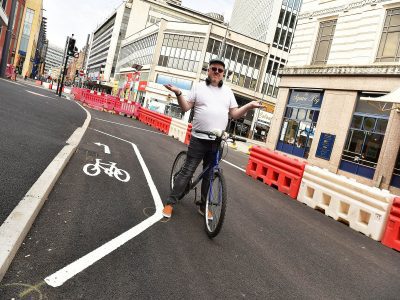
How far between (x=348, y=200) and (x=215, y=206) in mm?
3636

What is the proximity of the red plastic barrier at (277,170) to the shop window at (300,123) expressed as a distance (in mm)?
10662

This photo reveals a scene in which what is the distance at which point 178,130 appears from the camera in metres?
17.7

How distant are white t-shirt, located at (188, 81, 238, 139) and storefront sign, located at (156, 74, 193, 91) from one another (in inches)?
1730

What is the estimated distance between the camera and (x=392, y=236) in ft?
19.7

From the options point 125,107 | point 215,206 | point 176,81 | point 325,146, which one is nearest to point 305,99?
point 325,146

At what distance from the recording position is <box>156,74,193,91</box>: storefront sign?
48.9 metres

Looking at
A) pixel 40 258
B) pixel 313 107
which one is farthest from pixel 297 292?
pixel 313 107

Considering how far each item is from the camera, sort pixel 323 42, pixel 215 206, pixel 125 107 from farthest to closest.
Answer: pixel 125 107 → pixel 323 42 → pixel 215 206

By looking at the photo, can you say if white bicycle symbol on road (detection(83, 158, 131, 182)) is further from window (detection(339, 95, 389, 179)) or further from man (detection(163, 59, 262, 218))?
window (detection(339, 95, 389, 179))

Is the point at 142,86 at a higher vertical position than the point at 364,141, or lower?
higher

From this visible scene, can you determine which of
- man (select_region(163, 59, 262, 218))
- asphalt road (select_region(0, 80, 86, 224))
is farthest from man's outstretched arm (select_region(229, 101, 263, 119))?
asphalt road (select_region(0, 80, 86, 224))

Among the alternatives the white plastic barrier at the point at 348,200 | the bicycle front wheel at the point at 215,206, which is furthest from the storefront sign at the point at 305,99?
the bicycle front wheel at the point at 215,206

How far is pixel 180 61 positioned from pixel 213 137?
157ft

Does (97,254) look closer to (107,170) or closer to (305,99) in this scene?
(107,170)
